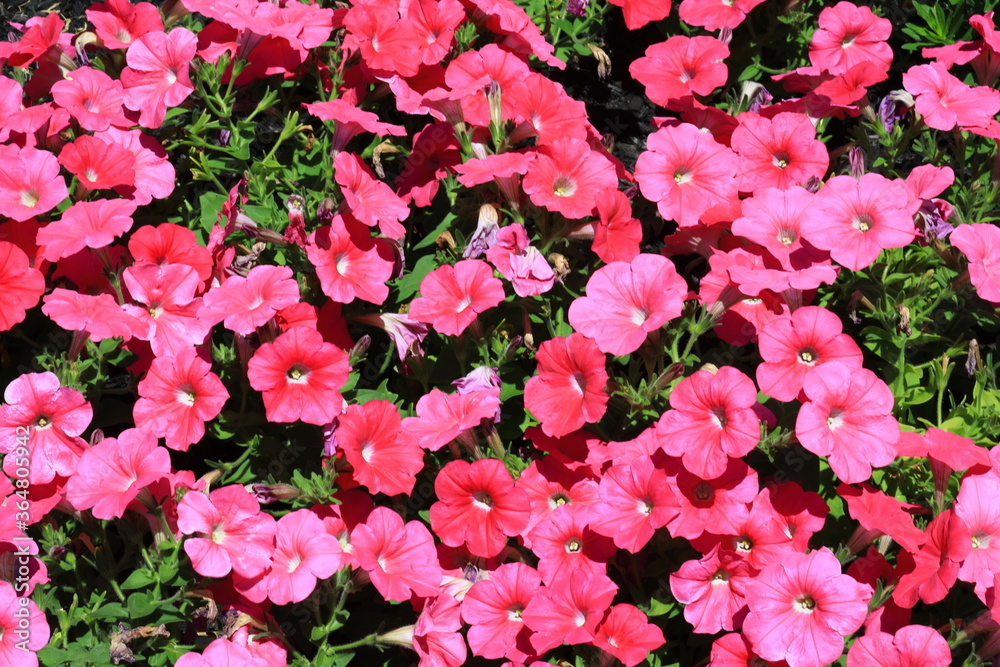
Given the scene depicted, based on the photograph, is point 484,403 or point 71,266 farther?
point 71,266

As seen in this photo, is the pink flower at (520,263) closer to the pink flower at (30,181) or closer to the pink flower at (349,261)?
the pink flower at (349,261)

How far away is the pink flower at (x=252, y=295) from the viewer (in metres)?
2.05

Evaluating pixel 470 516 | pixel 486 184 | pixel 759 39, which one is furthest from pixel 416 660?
pixel 759 39

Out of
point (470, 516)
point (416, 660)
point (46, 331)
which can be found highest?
point (46, 331)

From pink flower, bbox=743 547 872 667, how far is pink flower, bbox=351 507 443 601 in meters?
0.69

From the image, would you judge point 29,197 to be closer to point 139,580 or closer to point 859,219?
point 139,580

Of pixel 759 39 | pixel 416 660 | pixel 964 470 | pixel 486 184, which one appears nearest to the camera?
pixel 964 470

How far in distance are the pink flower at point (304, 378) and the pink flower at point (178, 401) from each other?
0.10 m

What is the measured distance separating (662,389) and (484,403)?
423 mm

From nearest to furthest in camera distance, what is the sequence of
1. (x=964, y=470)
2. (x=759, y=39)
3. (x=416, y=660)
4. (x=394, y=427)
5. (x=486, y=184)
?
(x=964, y=470)
(x=394, y=427)
(x=416, y=660)
(x=486, y=184)
(x=759, y=39)

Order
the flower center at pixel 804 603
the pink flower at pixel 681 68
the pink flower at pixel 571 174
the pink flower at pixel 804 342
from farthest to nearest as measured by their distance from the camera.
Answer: the pink flower at pixel 681 68, the pink flower at pixel 571 174, the pink flower at pixel 804 342, the flower center at pixel 804 603

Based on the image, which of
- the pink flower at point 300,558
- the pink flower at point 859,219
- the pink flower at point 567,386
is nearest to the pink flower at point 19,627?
the pink flower at point 300,558

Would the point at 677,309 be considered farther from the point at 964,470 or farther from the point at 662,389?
the point at 964,470

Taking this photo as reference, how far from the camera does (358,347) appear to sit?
2.13 m
